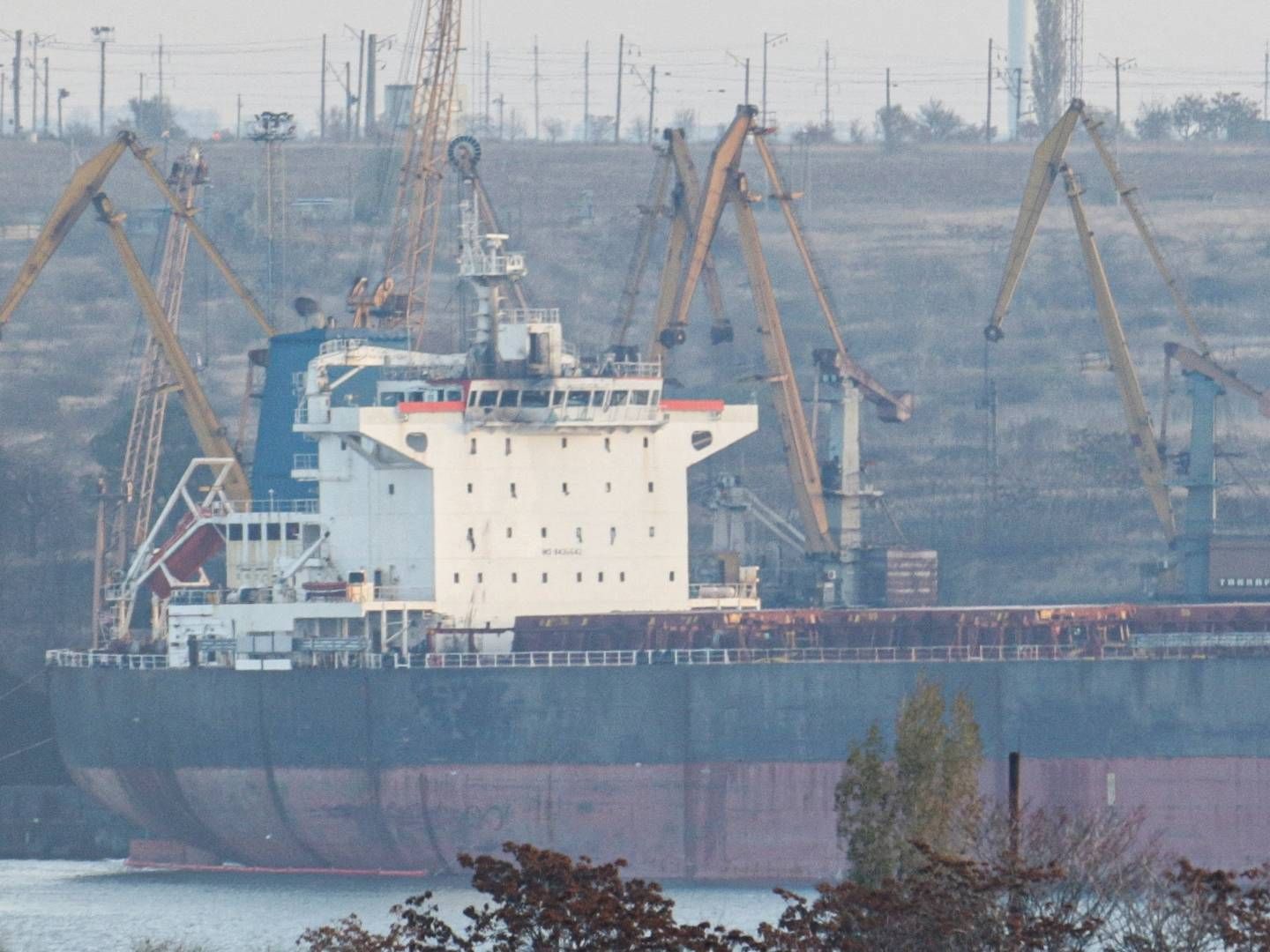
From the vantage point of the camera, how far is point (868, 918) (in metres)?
24.5

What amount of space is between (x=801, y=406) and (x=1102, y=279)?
6501 millimetres

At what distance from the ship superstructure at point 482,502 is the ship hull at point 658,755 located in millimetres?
1300

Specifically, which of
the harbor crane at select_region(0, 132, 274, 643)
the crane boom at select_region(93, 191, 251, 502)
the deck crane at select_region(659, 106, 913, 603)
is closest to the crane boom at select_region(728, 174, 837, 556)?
the deck crane at select_region(659, 106, 913, 603)

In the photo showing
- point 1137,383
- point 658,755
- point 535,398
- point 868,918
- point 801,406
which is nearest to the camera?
point 868,918

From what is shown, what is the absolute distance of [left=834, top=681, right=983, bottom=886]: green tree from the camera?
2773cm

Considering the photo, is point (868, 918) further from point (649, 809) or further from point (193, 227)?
point (193, 227)

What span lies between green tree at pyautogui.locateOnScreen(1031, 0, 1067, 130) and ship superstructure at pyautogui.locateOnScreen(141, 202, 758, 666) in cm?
5943

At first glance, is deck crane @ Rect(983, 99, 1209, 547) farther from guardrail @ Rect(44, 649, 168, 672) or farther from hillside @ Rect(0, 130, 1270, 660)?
guardrail @ Rect(44, 649, 168, 672)

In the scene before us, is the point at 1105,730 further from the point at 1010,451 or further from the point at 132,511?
the point at 1010,451

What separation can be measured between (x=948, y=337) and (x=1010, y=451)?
1033 cm

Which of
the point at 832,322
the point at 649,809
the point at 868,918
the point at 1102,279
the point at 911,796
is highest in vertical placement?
the point at 1102,279

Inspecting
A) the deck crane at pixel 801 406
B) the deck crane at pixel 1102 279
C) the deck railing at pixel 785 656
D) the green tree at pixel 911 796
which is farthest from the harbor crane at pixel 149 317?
the green tree at pixel 911 796

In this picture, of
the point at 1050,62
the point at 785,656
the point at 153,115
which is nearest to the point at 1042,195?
the point at 785,656

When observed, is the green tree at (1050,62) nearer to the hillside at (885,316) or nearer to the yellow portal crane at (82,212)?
the hillside at (885,316)
